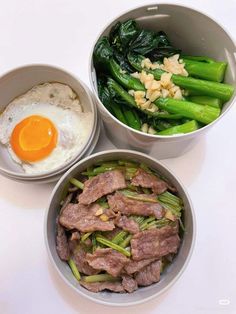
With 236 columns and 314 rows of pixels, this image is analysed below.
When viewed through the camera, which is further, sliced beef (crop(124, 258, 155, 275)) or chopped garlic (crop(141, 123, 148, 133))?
chopped garlic (crop(141, 123, 148, 133))

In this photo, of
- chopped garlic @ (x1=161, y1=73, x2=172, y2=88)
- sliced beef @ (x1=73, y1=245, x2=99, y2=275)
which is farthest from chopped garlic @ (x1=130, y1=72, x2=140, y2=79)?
sliced beef @ (x1=73, y1=245, x2=99, y2=275)

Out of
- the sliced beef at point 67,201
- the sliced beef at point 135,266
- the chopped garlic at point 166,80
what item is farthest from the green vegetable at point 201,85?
the sliced beef at point 135,266

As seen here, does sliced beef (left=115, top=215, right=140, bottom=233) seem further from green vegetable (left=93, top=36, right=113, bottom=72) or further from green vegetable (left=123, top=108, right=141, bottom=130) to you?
green vegetable (left=93, top=36, right=113, bottom=72)

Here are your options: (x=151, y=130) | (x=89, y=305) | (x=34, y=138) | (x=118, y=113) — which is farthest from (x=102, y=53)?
(x=89, y=305)

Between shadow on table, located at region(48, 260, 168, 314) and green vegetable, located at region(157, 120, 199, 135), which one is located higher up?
green vegetable, located at region(157, 120, 199, 135)

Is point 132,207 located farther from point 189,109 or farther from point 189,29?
point 189,29

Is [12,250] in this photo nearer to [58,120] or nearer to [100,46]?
[58,120]
